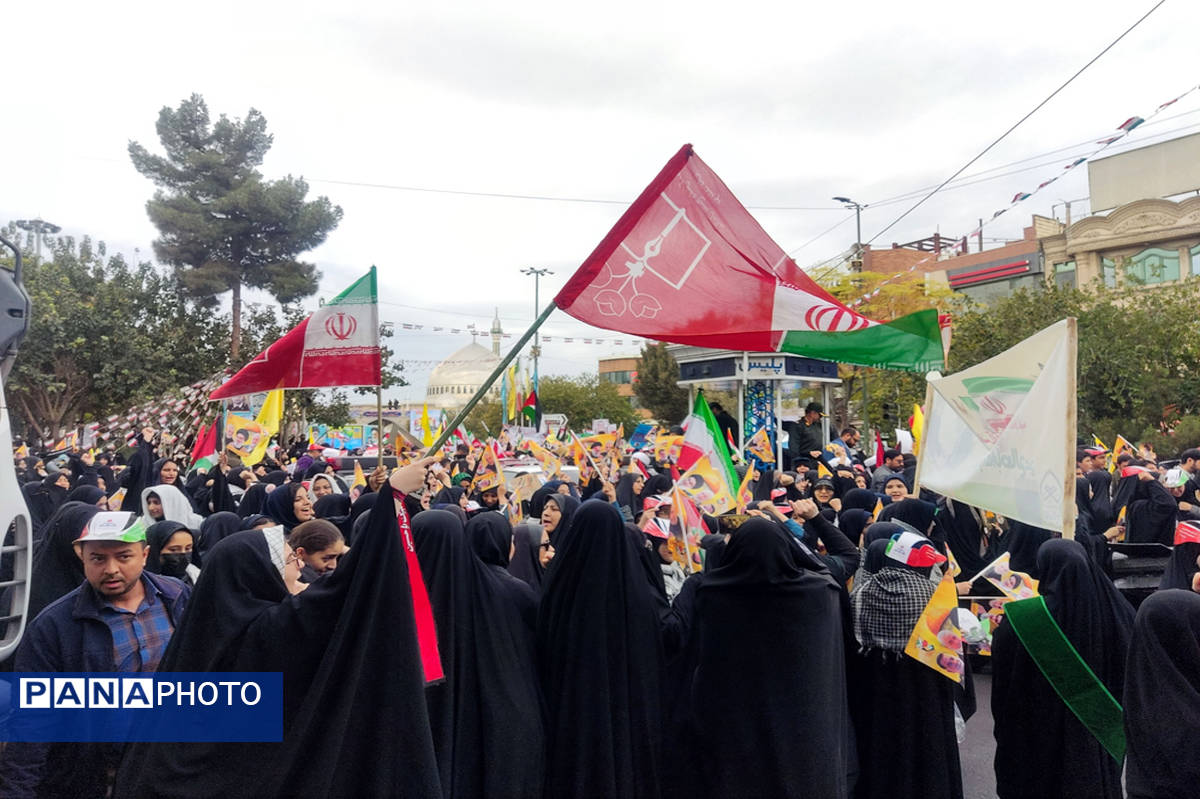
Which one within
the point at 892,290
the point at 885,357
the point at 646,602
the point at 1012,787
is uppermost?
the point at 892,290

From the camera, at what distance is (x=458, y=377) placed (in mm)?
87062

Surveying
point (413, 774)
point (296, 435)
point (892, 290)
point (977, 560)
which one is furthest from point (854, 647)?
point (892, 290)

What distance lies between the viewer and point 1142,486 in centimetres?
693

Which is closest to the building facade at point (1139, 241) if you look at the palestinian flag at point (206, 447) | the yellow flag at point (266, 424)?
the yellow flag at point (266, 424)

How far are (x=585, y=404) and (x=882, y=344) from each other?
5227cm

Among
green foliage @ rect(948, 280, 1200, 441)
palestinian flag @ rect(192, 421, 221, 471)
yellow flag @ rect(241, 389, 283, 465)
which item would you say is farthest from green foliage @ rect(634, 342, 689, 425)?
yellow flag @ rect(241, 389, 283, 465)

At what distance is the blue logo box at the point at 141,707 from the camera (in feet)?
8.34

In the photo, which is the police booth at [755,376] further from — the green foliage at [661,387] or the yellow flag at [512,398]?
the green foliage at [661,387]

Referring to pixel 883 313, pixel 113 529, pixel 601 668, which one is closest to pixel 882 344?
pixel 601 668

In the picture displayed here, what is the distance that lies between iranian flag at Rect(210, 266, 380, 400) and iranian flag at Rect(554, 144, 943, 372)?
4.58 feet

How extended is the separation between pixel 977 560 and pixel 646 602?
166 inches

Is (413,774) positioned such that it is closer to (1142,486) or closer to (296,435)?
(1142,486)

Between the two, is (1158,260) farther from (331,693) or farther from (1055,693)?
(331,693)

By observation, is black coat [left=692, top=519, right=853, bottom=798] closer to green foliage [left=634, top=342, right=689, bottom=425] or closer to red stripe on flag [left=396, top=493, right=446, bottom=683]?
red stripe on flag [left=396, top=493, right=446, bottom=683]
